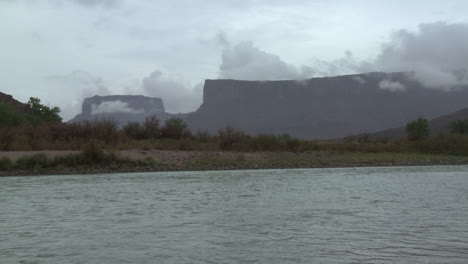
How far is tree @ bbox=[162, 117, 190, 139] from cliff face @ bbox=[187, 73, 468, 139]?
224ft

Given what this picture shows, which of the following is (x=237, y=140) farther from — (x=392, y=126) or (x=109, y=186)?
(x=392, y=126)

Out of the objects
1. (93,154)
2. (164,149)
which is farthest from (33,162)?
(164,149)

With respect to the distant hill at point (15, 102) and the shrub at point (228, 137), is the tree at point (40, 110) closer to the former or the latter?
the distant hill at point (15, 102)

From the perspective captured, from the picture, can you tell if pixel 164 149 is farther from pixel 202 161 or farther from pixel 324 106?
pixel 324 106

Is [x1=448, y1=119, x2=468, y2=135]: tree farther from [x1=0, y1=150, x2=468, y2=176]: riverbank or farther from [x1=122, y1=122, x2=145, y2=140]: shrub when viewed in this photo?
[x1=122, y1=122, x2=145, y2=140]: shrub

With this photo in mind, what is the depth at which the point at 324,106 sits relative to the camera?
139 metres

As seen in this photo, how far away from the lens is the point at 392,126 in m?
122

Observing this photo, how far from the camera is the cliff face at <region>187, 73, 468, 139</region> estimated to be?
406ft

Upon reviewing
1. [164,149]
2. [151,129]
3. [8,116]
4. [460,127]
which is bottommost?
[164,149]

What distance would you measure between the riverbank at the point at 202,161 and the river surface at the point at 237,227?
1387 cm

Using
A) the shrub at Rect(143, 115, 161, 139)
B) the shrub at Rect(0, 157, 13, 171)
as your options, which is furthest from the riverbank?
the shrub at Rect(143, 115, 161, 139)

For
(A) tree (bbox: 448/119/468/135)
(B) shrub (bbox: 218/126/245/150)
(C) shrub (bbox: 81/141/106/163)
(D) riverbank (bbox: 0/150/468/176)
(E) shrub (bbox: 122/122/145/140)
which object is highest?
(A) tree (bbox: 448/119/468/135)

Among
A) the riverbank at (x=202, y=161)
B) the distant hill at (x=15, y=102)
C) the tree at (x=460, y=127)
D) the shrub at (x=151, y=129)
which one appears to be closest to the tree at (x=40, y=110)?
the distant hill at (x=15, y=102)

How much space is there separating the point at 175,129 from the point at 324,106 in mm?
95824
